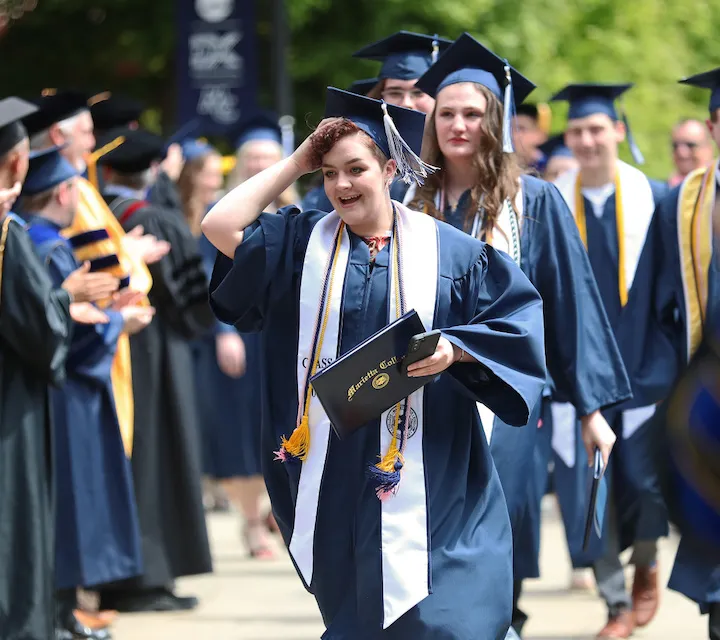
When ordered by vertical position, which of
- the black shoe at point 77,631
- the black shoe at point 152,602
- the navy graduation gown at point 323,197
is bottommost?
the black shoe at point 152,602

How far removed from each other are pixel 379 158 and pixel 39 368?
206 centimetres

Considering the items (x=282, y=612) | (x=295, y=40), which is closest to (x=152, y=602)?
(x=282, y=612)

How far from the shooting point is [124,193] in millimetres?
8469

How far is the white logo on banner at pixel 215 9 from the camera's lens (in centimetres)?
1432

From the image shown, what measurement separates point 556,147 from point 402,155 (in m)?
6.00

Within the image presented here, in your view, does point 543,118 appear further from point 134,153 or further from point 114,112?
point 134,153

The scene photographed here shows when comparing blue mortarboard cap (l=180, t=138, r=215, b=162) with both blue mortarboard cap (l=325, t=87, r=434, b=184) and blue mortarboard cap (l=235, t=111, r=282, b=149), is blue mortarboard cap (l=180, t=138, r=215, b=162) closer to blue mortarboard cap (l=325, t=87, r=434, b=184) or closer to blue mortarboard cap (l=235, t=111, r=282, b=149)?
blue mortarboard cap (l=235, t=111, r=282, b=149)

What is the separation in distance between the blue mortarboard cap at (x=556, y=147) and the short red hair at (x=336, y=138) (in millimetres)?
6006

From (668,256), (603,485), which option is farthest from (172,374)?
(603,485)

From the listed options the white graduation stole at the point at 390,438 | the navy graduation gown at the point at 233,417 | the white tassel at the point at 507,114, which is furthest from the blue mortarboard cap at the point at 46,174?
the navy graduation gown at the point at 233,417

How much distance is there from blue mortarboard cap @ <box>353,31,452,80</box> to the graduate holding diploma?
210 cm

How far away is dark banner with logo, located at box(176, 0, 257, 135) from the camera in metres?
14.2

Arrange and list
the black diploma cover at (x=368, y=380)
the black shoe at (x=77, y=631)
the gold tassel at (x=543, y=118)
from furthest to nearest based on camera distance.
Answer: the gold tassel at (x=543, y=118)
the black shoe at (x=77, y=631)
the black diploma cover at (x=368, y=380)

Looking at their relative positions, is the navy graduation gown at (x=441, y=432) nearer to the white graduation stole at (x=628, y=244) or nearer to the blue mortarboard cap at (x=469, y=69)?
the blue mortarboard cap at (x=469, y=69)
